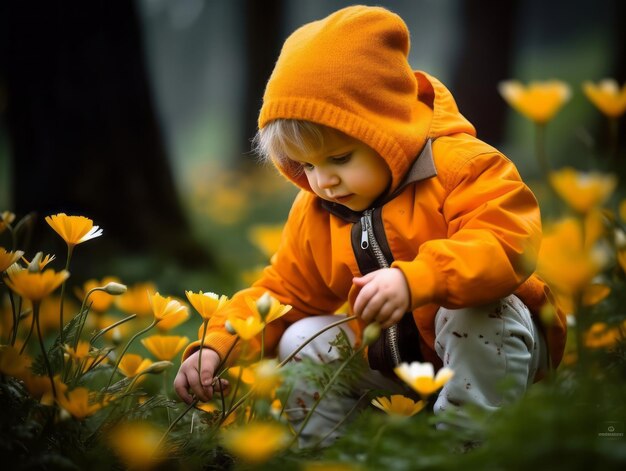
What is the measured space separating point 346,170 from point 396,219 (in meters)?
0.14

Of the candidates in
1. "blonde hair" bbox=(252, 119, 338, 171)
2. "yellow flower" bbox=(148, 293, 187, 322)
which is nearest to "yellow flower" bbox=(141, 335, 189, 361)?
"yellow flower" bbox=(148, 293, 187, 322)

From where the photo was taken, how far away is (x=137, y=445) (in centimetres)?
112

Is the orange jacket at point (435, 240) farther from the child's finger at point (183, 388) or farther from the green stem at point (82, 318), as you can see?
the green stem at point (82, 318)

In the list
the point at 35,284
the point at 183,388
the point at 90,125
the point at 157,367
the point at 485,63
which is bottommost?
the point at 485,63

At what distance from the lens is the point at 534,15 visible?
406 inches

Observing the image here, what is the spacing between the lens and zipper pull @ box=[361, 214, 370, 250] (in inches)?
63.5

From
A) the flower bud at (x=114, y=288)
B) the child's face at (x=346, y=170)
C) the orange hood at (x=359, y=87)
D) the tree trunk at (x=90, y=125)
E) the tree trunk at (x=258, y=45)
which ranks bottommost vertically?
the tree trunk at (x=258, y=45)

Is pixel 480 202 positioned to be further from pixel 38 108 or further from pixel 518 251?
pixel 38 108

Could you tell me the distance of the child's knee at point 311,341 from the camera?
166 centimetres

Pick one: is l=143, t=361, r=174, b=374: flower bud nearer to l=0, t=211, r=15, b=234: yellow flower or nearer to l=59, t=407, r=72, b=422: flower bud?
l=59, t=407, r=72, b=422: flower bud

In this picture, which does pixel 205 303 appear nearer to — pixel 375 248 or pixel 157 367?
pixel 157 367

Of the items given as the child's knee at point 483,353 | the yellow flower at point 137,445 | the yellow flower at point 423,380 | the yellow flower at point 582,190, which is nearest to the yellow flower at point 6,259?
the yellow flower at point 137,445

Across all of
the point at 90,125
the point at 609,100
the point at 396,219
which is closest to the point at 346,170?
the point at 396,219

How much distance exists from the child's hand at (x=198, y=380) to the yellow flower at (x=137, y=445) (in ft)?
0.53
